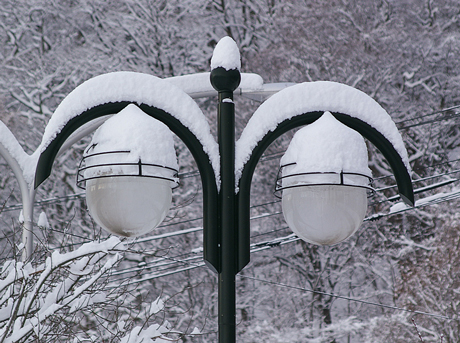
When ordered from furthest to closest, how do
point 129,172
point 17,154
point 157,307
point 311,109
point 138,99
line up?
point 17,154, point 157,307, point 311,109, point 138,99, point 129,172

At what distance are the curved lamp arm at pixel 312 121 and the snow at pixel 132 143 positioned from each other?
1.01ft

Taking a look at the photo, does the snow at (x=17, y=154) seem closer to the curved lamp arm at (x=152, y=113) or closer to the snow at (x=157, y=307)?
the snow at (x=157, y=307)

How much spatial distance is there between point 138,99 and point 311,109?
2.32 feet

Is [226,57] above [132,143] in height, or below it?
above

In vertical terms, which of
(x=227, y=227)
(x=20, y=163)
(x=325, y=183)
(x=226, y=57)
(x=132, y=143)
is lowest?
(x=227, y=227)

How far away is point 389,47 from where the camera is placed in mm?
20250

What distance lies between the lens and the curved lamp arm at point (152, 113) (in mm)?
2674

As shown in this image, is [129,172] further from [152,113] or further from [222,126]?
[222,126]

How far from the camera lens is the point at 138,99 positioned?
107 inches

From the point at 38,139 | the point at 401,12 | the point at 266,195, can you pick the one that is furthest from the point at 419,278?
the point at 38,139

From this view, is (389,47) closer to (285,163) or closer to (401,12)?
(401,12)

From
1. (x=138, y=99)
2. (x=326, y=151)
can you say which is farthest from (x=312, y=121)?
(x=138, y=99)

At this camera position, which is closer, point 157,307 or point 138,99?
point 138,99

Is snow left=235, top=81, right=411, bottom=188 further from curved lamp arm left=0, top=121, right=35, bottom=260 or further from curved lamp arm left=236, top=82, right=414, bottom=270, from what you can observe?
curved lamp arm left=0, top=121, right=35, bottom=260
